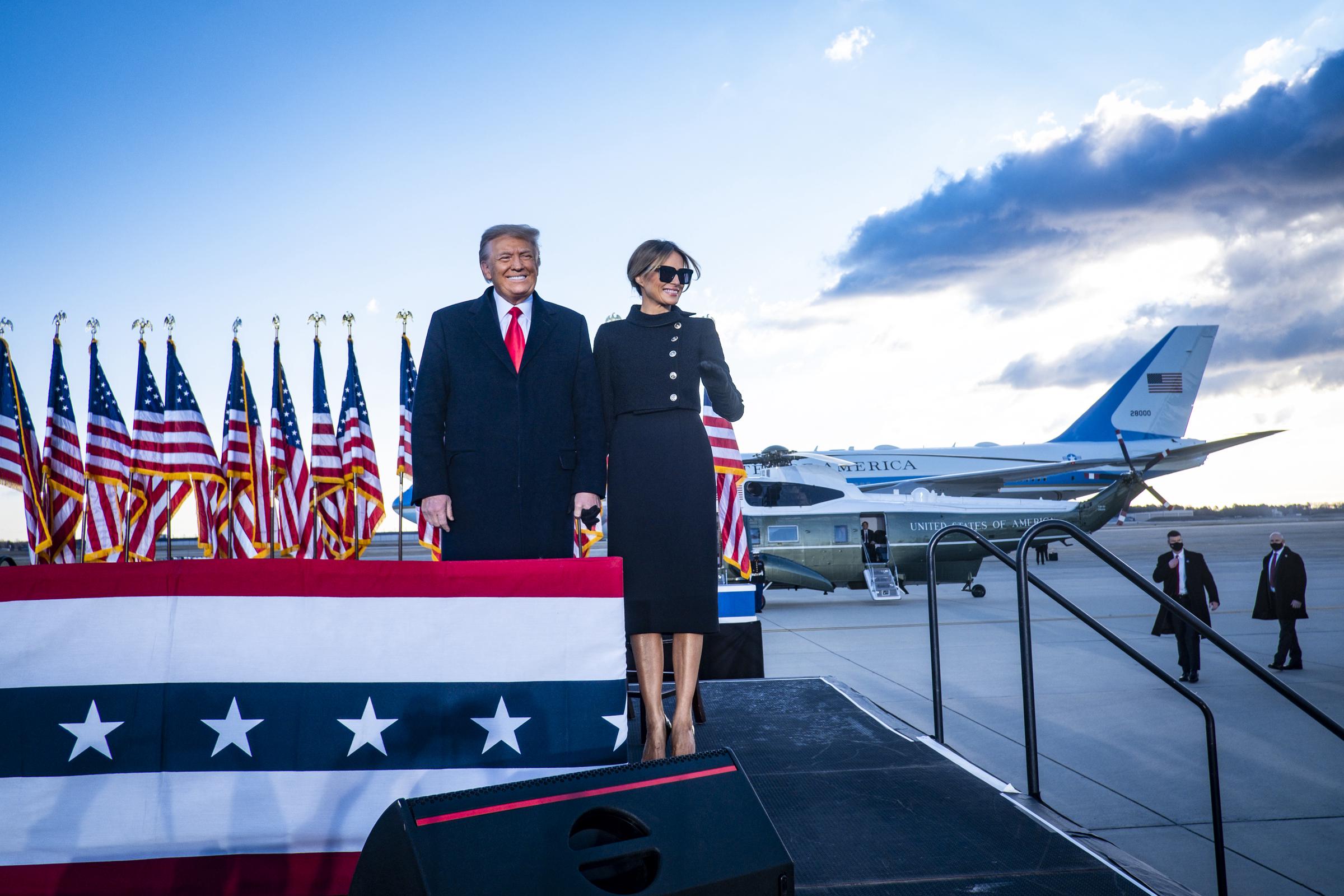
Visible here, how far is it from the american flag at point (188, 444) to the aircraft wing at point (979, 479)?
1823 centimetres

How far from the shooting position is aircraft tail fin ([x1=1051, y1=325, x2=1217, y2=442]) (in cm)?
3234

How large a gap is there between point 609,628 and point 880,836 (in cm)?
101

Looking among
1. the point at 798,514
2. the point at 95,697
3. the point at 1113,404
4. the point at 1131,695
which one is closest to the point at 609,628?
the point at 95,697

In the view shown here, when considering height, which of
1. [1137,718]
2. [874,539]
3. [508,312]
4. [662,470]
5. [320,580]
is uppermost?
[508,312]

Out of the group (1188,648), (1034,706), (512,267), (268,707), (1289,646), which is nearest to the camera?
(268,707)

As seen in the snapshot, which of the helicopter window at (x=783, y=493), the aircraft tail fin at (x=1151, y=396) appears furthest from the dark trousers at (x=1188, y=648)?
the aircraft tail fin at (x=1151, y=396)

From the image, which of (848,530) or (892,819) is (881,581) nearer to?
(848,530)

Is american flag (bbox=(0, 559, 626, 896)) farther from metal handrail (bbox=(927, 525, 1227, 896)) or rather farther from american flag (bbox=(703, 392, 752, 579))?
american flag (bbox=(703, 392, 752, 579))

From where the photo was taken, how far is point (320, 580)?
2.21 metres

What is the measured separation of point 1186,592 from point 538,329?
294 inches

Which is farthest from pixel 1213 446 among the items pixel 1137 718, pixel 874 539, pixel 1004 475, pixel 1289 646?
pixel 1137 718

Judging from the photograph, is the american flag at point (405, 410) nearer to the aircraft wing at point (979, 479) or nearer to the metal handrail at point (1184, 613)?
the metal handrail at point (1184, 613)

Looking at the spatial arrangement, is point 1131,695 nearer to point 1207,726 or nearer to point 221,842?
point 1207,726

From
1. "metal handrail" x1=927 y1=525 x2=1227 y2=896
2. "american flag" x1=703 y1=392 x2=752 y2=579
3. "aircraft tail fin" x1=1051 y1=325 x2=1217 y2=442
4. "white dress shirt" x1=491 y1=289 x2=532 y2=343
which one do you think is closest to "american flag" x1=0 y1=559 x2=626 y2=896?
"white dress shirt" x1=491 y1=289 x2=532 y2=343
